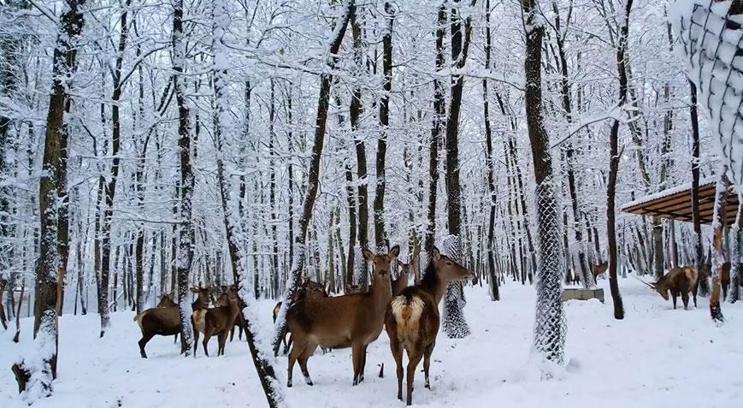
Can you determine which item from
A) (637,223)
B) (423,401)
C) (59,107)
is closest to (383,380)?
(423,401)

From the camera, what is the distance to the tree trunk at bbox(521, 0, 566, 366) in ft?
27.3

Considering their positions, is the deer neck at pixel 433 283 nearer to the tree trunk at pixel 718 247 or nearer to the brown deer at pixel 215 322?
the brown deer at pixel 215 322

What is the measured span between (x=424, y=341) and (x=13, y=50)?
17.4 meters

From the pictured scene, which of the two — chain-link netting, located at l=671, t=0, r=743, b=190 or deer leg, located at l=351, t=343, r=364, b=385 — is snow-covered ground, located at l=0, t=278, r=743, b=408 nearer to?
deer leg, located at l=351, t=343, r=364, b=385

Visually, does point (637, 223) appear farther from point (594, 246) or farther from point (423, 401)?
point (423, 401)

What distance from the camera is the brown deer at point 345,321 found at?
361 inches

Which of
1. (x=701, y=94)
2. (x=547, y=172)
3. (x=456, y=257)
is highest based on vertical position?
(x=547, y=172)

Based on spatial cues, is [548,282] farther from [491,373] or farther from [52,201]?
[52,201]

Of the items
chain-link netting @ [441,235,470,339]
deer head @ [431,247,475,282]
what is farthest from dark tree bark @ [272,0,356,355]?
chain-link netting @ [441,235,470,339]

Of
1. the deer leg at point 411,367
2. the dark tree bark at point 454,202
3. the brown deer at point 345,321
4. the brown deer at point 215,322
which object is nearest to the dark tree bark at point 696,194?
the dark tree bark at point 454,202

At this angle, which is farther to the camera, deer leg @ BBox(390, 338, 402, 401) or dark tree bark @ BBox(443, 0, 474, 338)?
dark tree bark @ BBox(443, 0, 474, 338)

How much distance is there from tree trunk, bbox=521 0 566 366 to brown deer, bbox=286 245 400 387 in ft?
8.28

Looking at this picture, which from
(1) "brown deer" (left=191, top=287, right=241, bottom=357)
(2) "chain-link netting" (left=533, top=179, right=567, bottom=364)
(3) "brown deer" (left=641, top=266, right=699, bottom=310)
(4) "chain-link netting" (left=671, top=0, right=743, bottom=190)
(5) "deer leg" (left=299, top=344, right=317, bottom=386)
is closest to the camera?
(4) "chain-link netting" (left=671, top=0, right=743, bottom=190)

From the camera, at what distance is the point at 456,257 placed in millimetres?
12766
